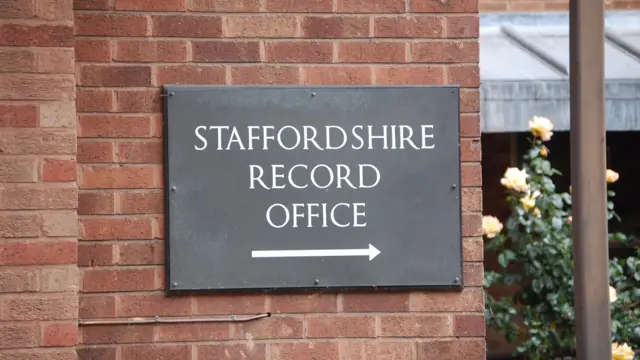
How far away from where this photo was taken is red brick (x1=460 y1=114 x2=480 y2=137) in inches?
146

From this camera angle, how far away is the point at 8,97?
3389 millimetres

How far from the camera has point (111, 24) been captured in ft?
11.8

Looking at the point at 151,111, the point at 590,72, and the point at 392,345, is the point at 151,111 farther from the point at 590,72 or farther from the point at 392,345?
the point at 590,72

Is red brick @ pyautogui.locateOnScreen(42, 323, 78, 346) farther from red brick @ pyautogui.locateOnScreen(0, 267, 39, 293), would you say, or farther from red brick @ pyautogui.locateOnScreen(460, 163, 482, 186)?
red brick @ pyautogui.locateOnScreen(460, 163, 482, 186)

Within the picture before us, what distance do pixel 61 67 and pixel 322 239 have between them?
1070 millimetres

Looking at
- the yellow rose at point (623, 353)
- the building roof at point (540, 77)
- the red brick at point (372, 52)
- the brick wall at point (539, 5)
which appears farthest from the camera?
the brick wall at point (539, 5)

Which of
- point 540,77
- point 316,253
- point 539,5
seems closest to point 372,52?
point 316,253

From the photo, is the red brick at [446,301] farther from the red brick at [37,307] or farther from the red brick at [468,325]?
the red brick at [37,307]

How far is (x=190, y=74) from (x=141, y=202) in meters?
0.48

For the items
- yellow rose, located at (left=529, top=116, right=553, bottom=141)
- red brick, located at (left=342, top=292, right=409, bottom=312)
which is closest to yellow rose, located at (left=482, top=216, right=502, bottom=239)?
yellow rose, located at (left=529, top=116, right=553, bottom=141)

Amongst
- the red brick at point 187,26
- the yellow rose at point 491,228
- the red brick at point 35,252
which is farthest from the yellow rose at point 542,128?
the red brick at point 35,252

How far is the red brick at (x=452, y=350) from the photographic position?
3666 millimetres

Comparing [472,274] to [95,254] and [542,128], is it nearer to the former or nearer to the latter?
[95,254]

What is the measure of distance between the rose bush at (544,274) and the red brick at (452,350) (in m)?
1.28
